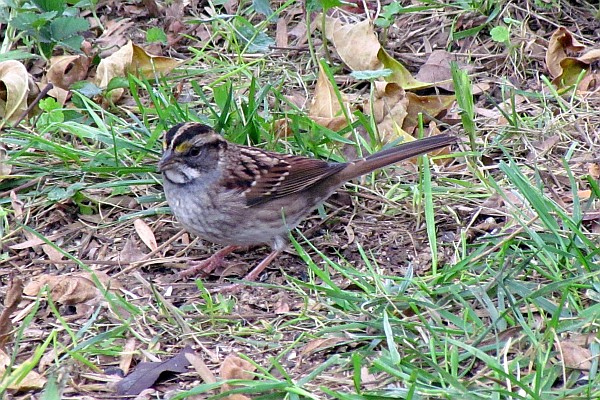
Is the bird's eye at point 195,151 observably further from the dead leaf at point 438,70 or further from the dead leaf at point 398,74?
the dead leaf at point 438,70

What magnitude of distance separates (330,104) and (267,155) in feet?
2.15

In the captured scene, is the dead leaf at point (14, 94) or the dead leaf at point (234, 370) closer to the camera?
the dead leaf at point (234, 370)

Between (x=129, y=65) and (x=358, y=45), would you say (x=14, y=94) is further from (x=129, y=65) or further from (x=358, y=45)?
(x=358, y=45)

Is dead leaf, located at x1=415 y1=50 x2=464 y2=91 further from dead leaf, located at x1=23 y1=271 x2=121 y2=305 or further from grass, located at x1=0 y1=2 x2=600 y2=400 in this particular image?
dead leaf, located at x1=23 y1=271 x2=121 y2=305

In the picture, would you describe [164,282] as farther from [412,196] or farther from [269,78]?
[269,78]

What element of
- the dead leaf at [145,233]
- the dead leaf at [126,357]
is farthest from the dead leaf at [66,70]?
the dead leaf at [126,357]

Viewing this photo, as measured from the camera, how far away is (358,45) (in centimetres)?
570

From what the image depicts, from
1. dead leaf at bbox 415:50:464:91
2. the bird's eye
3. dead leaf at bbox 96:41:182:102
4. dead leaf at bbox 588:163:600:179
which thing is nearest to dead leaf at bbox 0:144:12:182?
dead leaf at bbox 96:41:182:102

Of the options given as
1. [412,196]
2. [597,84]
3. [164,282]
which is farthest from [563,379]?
[597,84]

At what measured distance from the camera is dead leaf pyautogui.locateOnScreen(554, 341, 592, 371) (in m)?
3.34

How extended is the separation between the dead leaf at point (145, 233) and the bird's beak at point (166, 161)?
34 centimetres

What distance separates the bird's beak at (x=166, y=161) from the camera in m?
4.51

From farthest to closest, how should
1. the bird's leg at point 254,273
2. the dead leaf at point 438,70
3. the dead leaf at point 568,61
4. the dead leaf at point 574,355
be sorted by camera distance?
the dead leaf at point 438,70 → the dead leaf at point 568,61 → the bird's leg at point 254,273 → the dead leaf at point 574,355

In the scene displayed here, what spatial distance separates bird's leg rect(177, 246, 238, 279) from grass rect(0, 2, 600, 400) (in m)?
0.09
